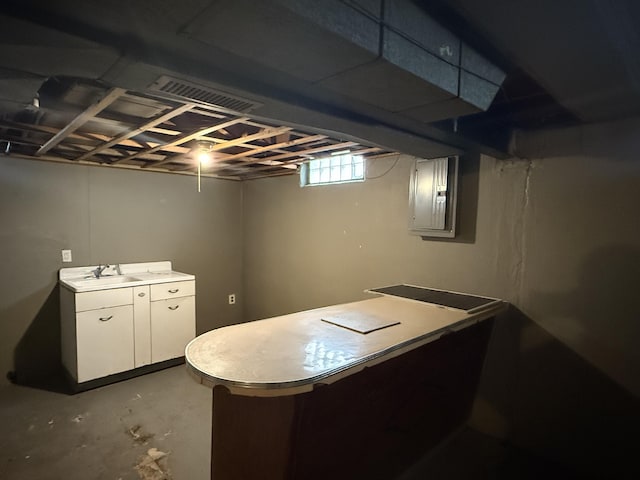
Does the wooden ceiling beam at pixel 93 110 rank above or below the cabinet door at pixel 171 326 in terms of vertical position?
above

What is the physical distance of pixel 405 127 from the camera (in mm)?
1839

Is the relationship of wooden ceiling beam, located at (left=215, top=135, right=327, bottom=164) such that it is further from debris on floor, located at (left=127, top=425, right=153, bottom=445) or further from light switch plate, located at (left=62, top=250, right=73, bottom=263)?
debris on floor, located at (left=127, top=425, right=153, bottom=445)

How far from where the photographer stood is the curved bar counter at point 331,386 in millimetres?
1340

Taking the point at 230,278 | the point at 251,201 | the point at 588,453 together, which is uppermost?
the point at 251,201

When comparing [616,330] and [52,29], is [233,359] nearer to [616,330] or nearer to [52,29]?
[52,29]

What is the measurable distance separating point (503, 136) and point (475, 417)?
1.94 m

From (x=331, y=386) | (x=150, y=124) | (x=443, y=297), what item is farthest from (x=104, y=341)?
(x=443, y=297)

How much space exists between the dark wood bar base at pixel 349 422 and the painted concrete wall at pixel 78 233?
8.74ft

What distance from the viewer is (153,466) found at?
6.91 feet

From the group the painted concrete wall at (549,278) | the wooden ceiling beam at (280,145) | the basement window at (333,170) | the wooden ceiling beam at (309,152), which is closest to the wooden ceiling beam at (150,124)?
the wooden ceiling beam at (280,145)

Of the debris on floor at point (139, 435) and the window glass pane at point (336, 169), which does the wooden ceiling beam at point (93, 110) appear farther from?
the debris on floor at point (139, 435)

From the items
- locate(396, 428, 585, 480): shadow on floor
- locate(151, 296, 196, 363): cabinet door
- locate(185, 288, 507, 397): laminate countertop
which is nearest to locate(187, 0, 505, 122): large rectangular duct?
locate(185, 288, 507, 397): laminate countertop

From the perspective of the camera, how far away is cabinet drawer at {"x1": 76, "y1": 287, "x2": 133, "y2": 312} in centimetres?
290

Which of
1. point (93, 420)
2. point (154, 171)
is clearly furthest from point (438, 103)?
point (154, 171)
